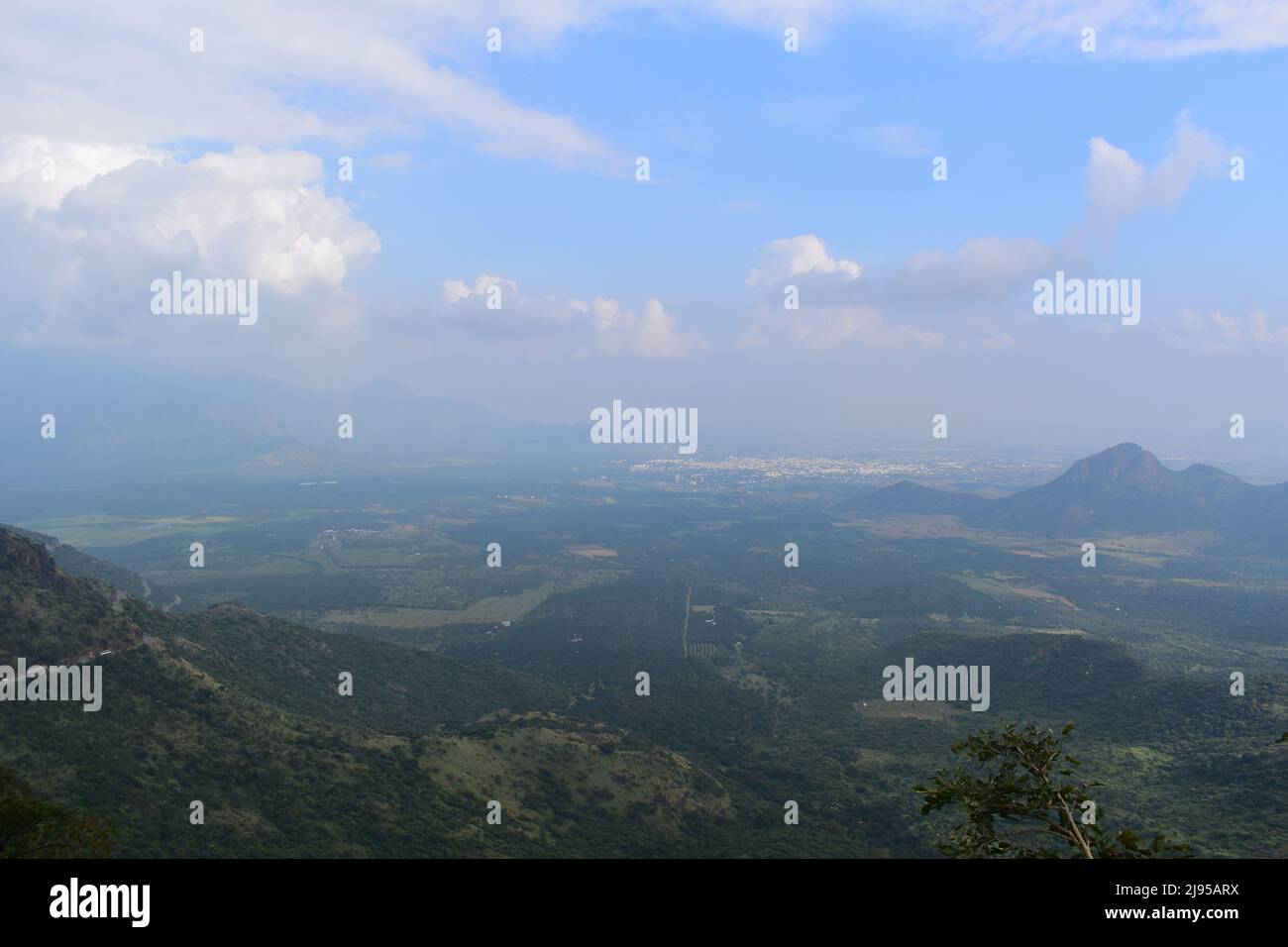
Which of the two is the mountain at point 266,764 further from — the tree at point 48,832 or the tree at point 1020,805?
the tree at point 1020,805

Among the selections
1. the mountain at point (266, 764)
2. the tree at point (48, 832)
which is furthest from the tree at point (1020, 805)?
the mountain at point (266, 764)

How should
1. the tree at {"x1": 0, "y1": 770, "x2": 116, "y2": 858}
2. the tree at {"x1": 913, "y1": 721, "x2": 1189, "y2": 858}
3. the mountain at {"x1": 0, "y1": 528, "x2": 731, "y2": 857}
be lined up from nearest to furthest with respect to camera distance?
the tree at {"x1": 913, "y1": 721, "x2": 1189, "y2": 858}
the tree at {"x1": 0, "y1": 770, "x2": 116, "y2": 858}
the mountain at {"x1": 0, "y1": 528, "x2": 731, "y2": 857}

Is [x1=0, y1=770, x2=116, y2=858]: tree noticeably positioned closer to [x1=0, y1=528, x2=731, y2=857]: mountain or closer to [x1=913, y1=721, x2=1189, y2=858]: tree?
[x1=0, y1=528, x2=731, y2=857]: mountain

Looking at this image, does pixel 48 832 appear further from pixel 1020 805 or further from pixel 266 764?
pixel 1020 805

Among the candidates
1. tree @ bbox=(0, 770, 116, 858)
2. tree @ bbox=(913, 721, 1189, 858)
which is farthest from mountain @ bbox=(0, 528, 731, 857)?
tree @ bbox=(913, 721, 1189, 858)

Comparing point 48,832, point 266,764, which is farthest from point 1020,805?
point 266,764

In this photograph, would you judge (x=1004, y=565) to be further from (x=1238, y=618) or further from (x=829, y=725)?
(x=829, y=725)

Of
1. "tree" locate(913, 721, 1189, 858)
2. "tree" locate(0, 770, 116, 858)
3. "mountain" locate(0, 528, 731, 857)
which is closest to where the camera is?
"tree" locate(913, 721, 1189, 858)

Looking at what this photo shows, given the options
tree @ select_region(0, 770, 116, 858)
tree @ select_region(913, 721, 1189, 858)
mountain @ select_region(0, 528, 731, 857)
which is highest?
tree @ select_region(913, 721, 1189, 858)

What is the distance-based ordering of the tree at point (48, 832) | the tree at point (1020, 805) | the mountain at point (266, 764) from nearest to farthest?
1. the tree at point (1020, 805)
2. the tree at point (48, 832)
3. the mountain at point (266, 764)
